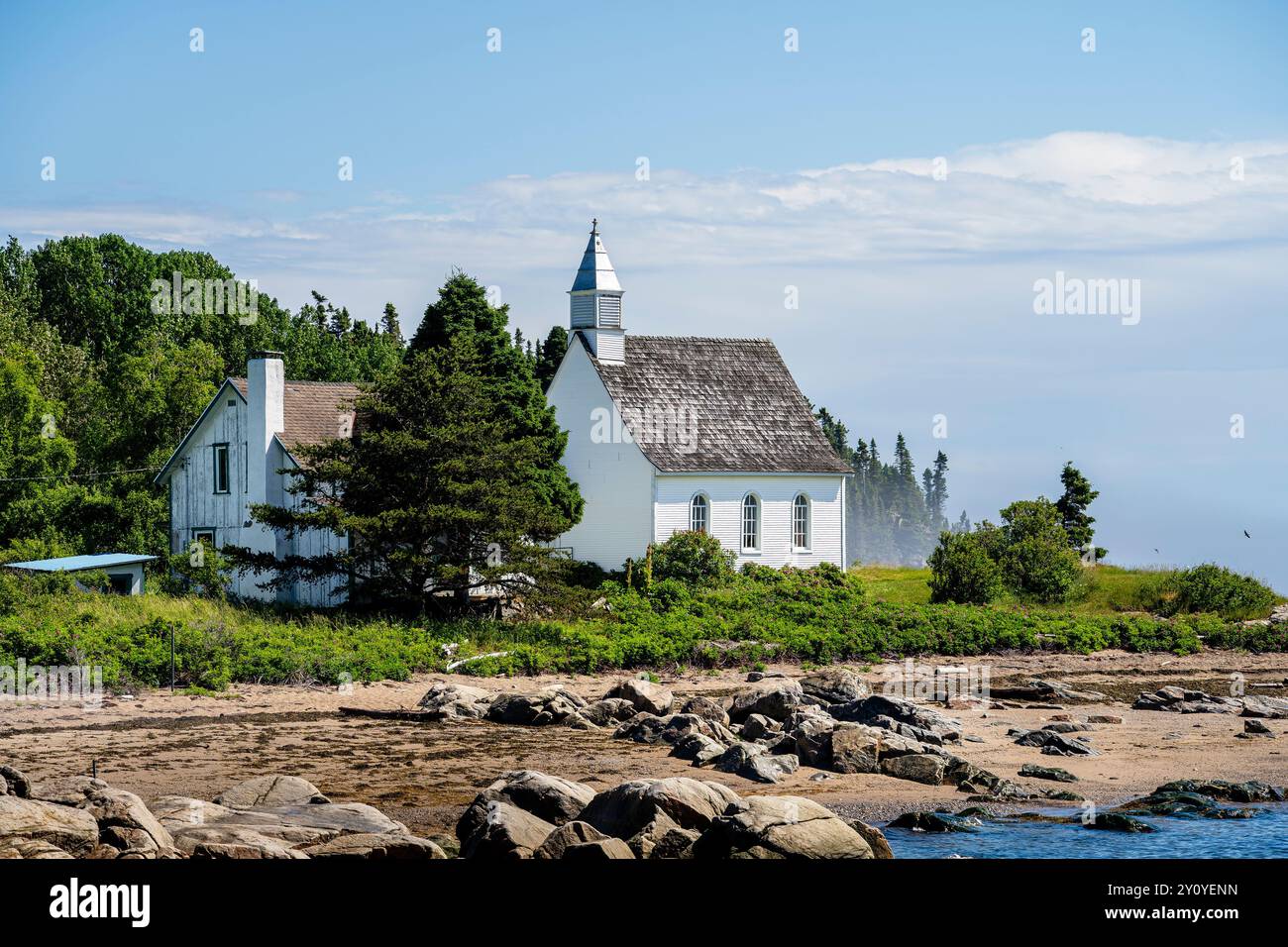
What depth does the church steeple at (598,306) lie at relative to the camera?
157ft

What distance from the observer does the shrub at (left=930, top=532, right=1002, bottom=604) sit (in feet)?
141

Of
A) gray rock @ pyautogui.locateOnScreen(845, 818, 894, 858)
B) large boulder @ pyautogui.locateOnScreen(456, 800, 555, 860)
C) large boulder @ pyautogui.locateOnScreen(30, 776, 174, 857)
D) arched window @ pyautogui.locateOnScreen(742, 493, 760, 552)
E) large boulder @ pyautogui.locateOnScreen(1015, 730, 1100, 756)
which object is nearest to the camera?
large boulder @ pyautogui.locateOnScreen(30, 776, 174, 857)

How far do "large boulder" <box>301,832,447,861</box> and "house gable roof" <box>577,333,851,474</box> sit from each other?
30430 millimetres

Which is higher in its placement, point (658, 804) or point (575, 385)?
point (575, 385)

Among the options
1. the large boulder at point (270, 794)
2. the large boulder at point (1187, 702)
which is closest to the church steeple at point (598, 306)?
the large boulder at point (1187, 702)

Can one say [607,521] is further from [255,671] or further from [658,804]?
[658,804]

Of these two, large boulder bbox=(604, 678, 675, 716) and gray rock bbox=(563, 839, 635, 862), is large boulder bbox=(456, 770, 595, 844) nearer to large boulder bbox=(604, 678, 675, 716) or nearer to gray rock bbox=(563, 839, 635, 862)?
gray rock bbox=(563, 839, 635, 862)

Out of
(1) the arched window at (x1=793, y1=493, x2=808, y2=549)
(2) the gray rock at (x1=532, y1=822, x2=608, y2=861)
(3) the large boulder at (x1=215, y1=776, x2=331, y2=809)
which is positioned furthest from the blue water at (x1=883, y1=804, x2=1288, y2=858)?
(1) the arched window at (x1=793, y1=493, x2=808, y2=549)

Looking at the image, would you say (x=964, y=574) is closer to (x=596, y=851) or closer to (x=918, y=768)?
(x=918, y=768)

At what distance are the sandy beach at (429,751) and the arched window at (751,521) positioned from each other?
54.5ft
